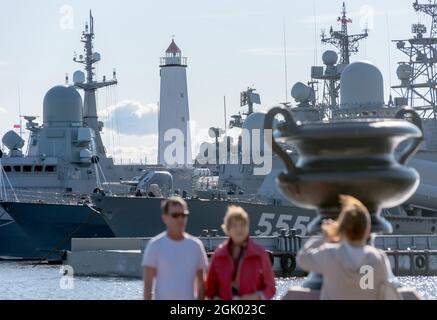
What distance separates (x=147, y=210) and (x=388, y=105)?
1228 cm

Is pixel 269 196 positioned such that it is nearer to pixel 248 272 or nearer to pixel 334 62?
pixel 334 62

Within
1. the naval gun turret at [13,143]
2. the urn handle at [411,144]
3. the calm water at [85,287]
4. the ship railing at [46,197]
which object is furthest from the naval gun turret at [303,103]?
the urn handle at [411,144]

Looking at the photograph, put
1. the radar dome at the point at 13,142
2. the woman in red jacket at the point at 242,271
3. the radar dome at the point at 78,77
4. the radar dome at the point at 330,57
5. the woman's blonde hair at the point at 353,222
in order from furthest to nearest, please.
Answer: the radar dome at the point at 78,77
the radar dome at the point at 13,142
the radar dome at the point at 330,57
the woman in red jacket at the point at 242,271
the woman's blonde hair at the point at 353,222

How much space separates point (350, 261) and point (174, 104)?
67984 mm

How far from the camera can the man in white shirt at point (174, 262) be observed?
7566 mm

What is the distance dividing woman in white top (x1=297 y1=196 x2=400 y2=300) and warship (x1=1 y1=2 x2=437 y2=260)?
33.1 metres

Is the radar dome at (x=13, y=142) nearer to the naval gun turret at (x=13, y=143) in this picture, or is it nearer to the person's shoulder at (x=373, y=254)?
the naval gun turret at (x=13, y=143)

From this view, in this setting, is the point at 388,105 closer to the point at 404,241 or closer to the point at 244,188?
the point at 244,188

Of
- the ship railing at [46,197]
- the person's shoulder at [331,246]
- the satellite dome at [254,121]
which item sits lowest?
the ship railing at [46,197]

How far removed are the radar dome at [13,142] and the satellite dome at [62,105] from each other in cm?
202

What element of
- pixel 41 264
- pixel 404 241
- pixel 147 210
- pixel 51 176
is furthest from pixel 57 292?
pixel 51 176

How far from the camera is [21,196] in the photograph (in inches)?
2418

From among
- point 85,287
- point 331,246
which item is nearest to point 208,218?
point 85,287

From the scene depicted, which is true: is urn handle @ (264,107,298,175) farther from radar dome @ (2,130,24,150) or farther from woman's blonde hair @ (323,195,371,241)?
radar dome @ (2,130,24,150)
